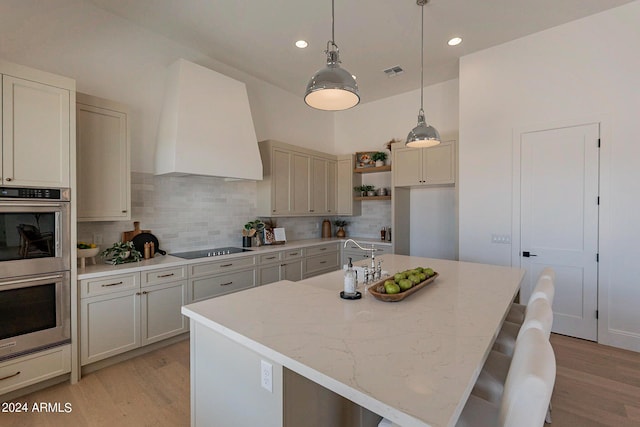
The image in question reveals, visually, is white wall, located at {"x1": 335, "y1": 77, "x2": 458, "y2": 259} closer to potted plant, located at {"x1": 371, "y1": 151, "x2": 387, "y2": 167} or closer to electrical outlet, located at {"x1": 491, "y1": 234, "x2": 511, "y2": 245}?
potted plant, located at {"x1": 371, "y1": 151, "x2": 387, "y2": 167}

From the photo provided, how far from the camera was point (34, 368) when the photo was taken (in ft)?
7.14

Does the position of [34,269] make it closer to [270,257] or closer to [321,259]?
[270,257]

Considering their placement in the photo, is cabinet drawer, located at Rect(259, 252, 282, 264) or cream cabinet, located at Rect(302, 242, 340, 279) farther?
cream cabinet, located at Rect(302, 242, 340, 279)

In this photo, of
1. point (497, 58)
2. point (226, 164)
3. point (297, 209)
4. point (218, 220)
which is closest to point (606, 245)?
point (497, 58)

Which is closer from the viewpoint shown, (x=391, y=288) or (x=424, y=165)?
(x=391, y=288)

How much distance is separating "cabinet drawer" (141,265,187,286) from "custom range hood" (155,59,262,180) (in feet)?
3.28

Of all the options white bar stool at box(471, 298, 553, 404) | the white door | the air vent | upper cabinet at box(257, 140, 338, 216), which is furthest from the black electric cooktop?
the white door

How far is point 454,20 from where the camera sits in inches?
121

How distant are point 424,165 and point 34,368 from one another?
462 centimetres

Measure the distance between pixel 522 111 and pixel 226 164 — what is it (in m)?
3.48

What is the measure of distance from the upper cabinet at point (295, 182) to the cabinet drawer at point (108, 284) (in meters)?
1.97

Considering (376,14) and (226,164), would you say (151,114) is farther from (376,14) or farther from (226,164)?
(376,14)

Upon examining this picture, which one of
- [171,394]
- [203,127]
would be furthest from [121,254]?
[203,127]

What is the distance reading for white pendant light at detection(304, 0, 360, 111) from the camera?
1.65m
